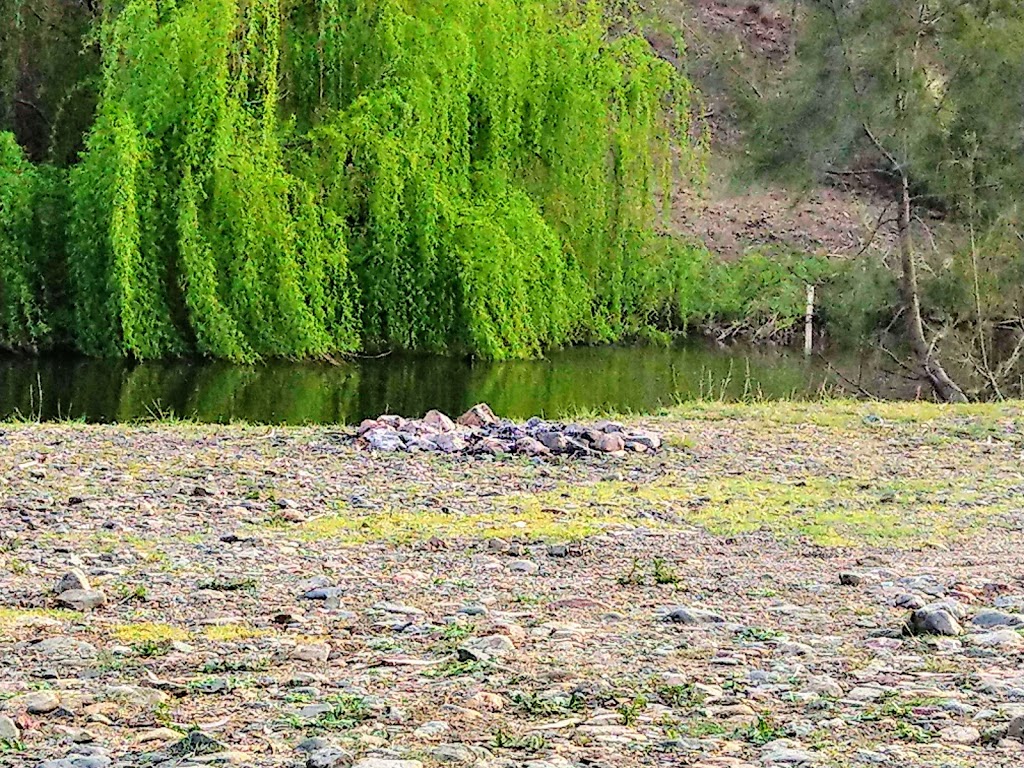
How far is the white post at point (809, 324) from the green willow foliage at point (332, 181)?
14.9 ft

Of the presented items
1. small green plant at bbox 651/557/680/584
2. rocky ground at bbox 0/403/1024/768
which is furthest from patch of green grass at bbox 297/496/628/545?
small green plant at bbox 651/557/680/584

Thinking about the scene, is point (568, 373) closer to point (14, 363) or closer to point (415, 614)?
point (14, 363)

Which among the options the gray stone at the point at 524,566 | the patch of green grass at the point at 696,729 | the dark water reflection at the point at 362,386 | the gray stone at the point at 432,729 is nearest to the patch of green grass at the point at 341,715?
the gray stone at the point at 432,729

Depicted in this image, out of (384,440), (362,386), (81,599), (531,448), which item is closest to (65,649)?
(81,599)

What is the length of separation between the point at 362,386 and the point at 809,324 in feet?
35.1

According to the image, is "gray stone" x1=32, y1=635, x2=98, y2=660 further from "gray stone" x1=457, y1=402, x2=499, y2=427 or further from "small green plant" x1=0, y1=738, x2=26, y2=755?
"gray stone" x1=457, y1=402, x2=499, y2=427

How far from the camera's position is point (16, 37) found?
2181 cm

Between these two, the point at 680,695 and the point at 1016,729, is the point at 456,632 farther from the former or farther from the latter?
the point at 1016,729

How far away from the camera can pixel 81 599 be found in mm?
4930

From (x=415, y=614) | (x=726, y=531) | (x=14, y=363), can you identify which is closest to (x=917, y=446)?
(x=726, y=531)

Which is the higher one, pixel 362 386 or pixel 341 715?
pixel 362 386

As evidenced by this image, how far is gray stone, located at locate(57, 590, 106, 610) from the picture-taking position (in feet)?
16.0

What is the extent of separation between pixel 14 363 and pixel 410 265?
556 cm

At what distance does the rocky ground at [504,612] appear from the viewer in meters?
3.28
